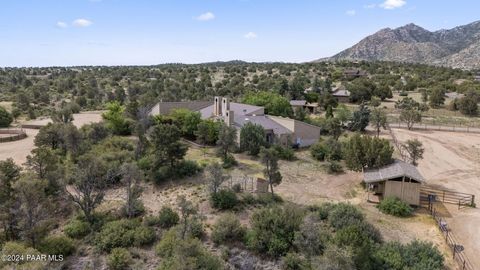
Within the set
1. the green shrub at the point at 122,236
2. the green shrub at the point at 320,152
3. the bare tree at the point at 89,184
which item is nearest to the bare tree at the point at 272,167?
the green shrub at the point at 122,236

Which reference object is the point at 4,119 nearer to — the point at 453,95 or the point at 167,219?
the point at 167,219

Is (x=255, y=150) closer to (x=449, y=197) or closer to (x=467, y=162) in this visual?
(x=449, y=197)

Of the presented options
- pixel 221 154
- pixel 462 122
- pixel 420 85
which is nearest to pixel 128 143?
pixel 221 154

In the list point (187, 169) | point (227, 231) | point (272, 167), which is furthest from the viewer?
point (187, 169)

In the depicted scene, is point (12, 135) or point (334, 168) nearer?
point (334, 168)

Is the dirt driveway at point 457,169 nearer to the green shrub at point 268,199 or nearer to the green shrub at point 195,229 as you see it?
the green shrub at point 268,199

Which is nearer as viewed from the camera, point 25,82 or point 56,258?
point 56,258

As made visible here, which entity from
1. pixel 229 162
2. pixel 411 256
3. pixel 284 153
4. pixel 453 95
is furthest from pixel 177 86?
pixel 411 256
